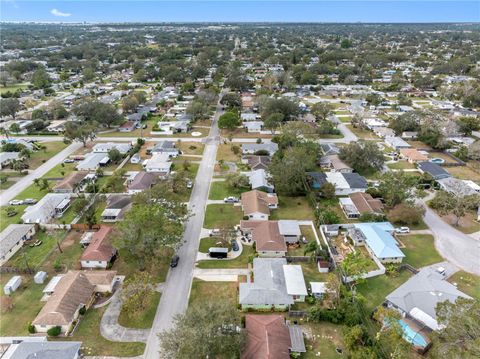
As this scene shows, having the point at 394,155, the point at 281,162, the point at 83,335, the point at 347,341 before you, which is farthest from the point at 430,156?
the point at 83,335

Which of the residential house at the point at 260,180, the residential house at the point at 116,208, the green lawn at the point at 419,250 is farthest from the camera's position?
the residential house at the point at 260,180

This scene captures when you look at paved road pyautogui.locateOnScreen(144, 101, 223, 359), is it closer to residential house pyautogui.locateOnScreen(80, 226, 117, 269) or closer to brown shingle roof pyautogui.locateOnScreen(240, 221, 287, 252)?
brown shingle roof pyautogui.locateOnScreen(240, 221, 287, 252)

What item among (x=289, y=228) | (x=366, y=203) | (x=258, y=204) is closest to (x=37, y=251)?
(x=258, y=204)

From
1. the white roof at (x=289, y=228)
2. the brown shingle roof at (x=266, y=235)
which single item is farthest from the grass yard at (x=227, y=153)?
the white roof at (x=289, y=228)

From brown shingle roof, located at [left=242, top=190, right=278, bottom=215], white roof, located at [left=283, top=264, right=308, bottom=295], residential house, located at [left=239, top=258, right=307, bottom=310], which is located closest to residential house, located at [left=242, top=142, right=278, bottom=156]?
brown shingle roof, located at [left=242, top=190, right=278, bottom=215]

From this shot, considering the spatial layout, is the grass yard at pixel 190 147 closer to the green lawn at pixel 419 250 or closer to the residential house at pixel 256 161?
the residential house at pixel 256 161

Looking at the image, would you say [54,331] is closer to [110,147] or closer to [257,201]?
[257,201]

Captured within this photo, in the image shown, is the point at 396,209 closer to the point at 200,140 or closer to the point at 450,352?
the point at 450,352
